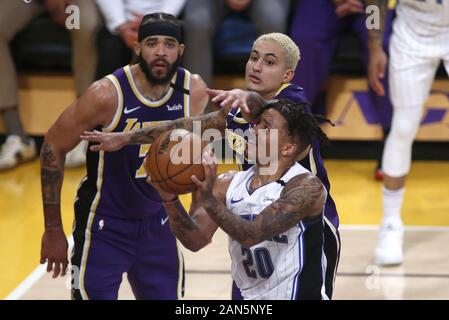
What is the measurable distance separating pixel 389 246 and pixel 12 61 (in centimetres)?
307

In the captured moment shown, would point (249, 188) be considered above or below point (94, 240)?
above

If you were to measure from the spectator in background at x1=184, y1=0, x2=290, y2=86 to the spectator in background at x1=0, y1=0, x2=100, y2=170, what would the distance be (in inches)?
24.6

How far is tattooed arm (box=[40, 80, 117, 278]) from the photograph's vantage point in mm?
3764

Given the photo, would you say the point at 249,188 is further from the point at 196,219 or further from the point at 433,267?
the point at 433,267

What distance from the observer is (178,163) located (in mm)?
2936

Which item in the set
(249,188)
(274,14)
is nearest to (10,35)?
(274,14)

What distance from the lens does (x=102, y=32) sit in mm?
6125

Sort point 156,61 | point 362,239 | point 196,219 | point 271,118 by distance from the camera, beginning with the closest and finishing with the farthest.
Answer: point 271,118 → point 196,219 → point 156,61 → point 362,239

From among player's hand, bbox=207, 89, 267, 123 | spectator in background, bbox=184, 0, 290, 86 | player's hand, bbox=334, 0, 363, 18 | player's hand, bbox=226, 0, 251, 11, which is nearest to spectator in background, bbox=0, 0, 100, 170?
spectator in background, bbox=184, 0, 290, 86

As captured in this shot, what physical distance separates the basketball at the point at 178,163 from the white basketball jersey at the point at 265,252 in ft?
0.90

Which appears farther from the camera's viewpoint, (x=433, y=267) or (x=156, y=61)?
(x=433, y=267)

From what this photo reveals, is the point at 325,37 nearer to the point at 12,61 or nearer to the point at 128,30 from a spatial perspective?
the point at 128,30

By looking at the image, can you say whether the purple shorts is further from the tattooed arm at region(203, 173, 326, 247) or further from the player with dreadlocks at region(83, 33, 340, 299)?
the tattooed arm at region(203, 173, 326, 247)

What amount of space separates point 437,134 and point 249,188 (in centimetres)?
406
